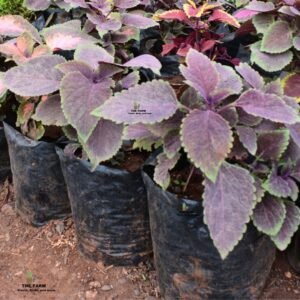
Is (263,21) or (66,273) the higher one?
(263,21)

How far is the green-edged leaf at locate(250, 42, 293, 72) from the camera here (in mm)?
1811

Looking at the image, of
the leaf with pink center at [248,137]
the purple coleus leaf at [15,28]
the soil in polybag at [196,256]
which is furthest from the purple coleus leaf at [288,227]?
the purple coleus leaf at [15,28]

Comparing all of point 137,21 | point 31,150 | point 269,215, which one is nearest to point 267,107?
point 269,215

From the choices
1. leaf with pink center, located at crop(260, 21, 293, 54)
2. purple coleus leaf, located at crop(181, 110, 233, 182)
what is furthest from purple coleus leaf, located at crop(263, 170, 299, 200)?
leaf with pink center, located at crop(260, 21, 293, 54)

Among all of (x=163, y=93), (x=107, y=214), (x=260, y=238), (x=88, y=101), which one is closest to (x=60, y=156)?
(x=107, y=214)

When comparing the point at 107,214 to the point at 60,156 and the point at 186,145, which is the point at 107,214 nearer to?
the point at 60,156

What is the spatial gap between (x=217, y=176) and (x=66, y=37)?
2.91 feet

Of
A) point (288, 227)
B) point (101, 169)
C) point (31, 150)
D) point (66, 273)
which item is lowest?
point (66, 273)

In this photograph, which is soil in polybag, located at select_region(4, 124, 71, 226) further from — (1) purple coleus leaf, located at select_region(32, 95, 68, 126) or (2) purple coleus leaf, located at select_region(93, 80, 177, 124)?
(2) purple coleus leaf, located at select_region(93, 80, 177, 124)

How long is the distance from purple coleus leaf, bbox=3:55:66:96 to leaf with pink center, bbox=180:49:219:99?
1.39ft

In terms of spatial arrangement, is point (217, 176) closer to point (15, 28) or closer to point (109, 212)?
point (109, 212)

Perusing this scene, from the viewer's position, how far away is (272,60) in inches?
72.1

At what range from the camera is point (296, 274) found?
1945 millimetres

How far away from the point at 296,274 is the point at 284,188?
0.66m
